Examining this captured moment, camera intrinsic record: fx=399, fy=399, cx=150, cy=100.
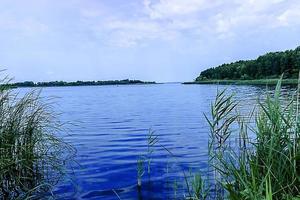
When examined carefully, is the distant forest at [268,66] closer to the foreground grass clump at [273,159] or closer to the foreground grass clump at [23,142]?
the foreground grass clump at [23,142]

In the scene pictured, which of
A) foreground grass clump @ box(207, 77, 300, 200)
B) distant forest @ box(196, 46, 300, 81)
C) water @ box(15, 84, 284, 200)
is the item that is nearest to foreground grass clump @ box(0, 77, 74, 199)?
water @ box(15, 84, 284, 200)

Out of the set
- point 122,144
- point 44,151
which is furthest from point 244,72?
point 44,151

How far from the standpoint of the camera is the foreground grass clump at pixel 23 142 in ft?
26.9

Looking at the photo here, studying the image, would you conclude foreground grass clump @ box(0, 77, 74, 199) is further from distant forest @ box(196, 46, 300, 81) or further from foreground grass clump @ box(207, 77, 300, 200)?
distant forest @ box(196, 46, 300, 81)

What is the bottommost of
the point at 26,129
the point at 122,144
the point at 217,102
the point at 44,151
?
the point at 122,144

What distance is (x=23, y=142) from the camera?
8852mm

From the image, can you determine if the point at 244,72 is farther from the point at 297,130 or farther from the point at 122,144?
the point at 297,130

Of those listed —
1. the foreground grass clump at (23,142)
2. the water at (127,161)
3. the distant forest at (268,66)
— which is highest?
the distant forest at (268,66)

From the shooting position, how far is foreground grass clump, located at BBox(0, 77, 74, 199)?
8188mm

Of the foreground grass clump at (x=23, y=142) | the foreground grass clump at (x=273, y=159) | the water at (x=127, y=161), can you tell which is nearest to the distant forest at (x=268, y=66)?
the water at (x=127, y=161)

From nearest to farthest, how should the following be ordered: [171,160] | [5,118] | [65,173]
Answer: [5,118] → [65,173] → [171,160]

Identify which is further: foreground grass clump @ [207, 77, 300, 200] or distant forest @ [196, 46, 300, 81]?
distant forest @ [196, 46, 300, 81]

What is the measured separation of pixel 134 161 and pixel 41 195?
16.1 feet

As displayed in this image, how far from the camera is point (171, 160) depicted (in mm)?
13773
